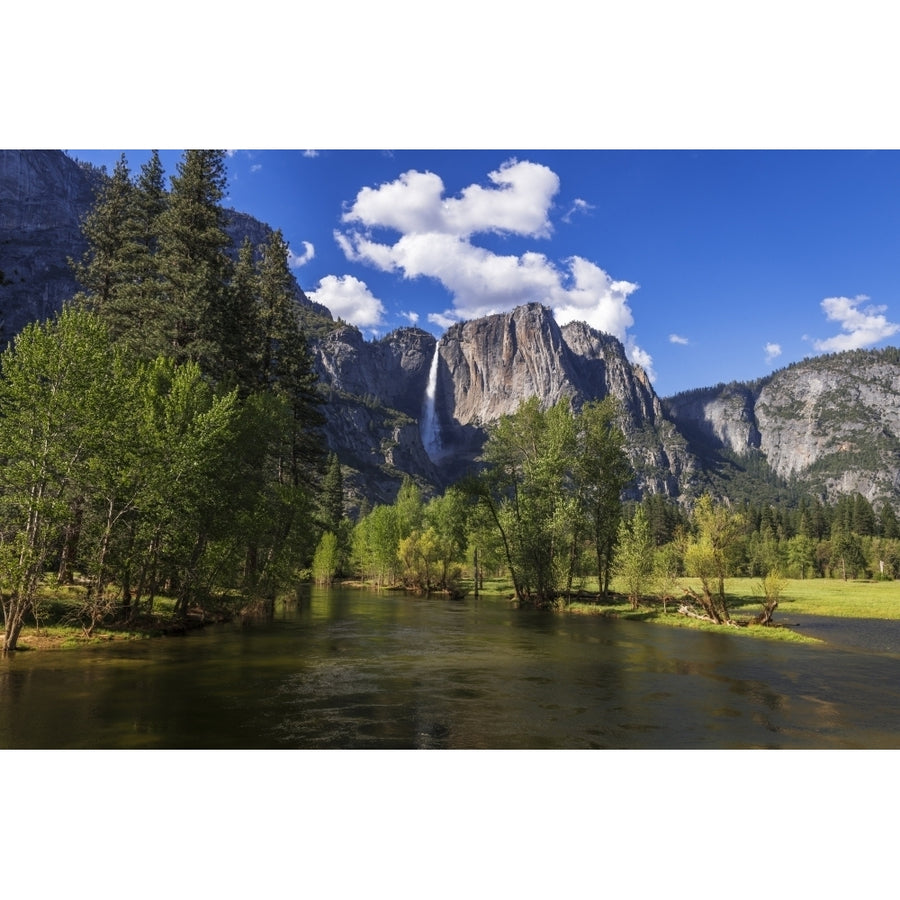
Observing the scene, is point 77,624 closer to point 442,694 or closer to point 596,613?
point 442,694

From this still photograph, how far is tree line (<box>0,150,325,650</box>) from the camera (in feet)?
74.8

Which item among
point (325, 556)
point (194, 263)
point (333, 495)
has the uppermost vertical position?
point (194, 263)

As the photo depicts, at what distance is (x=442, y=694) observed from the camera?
19094mm

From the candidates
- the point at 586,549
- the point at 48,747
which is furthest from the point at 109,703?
the point at 586,549

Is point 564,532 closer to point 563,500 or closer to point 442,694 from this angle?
point 563,500

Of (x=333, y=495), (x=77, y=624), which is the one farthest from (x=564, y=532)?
(x=333, y=495)

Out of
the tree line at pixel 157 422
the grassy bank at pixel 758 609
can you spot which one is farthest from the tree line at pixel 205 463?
the grassy bank at pixel 758 609

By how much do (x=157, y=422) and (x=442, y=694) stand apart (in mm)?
19863

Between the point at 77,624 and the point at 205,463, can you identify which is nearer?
the point at 77,624

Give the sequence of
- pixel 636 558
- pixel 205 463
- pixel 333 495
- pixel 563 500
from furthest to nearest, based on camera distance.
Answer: pixel 333 495, pixel 563 500, pixel 636 558, pixel 205 463

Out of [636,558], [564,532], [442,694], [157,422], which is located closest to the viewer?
[442,694]

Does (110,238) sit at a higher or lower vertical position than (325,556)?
higher

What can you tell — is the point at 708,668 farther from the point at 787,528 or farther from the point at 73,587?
the point at 787,528

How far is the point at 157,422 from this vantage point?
96.3 feet
